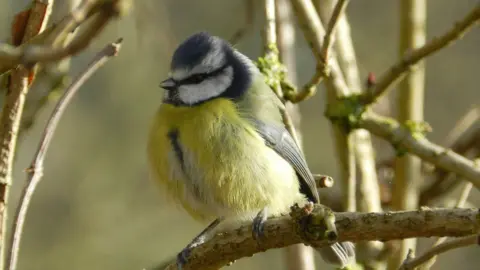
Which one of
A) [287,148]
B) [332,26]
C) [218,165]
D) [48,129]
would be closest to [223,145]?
[218,165]

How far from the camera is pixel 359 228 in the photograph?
3.65 ft

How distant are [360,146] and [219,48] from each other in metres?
0.47

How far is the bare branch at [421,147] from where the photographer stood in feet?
5.45

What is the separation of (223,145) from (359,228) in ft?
2.00

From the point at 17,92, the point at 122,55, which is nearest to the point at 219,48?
the point at 17,92

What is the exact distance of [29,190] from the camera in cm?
98

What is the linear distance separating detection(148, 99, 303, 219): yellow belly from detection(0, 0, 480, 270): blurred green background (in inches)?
81.7

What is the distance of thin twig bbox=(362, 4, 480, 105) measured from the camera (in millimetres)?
1593

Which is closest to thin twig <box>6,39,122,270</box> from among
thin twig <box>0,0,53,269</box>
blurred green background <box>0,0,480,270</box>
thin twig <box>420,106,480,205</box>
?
thin twig <box>0,0,53,269</box>

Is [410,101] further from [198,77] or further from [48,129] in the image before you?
[48,129]

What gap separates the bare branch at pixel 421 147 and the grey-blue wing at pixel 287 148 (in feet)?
0.61

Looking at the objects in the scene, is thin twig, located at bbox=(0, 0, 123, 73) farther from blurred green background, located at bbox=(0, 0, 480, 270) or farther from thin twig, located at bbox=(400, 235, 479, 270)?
blurred green background, located at bbox=(0, 0, 480, 270)

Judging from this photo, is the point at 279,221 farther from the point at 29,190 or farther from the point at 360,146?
the point at 360,146

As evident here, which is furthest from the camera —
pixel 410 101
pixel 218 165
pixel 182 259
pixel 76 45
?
pixel 410 101
